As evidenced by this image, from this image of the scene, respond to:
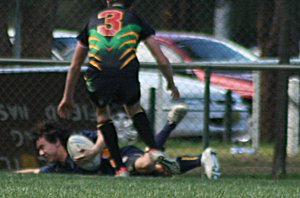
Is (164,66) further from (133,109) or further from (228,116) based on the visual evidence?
(228,116)

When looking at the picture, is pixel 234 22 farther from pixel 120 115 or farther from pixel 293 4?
pixel 120 115

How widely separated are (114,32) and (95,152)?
1.38 meters

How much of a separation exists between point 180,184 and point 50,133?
6.74 feet

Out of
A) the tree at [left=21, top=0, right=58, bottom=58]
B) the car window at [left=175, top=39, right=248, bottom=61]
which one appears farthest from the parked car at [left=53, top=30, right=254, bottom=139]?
the tree at [left=21, top=0, right=58, bottom=58]

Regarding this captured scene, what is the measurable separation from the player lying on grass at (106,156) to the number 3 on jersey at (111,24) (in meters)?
1.26

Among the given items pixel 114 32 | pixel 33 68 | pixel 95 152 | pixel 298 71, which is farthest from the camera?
pixel 33 68

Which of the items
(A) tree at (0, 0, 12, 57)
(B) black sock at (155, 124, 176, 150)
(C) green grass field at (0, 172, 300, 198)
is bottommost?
(C) green grass field at (0, 172, 300, 198)

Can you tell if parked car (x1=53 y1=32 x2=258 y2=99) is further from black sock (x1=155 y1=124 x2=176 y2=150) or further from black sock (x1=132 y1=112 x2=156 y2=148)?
black sock (x1=132 y1=112 x2=156 y2=148)

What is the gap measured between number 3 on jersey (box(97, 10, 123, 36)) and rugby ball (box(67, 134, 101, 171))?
126cm

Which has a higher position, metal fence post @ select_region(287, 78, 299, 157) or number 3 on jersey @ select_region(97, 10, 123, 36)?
number 3 on jersey @ select_region(97, 10, 123, 36)

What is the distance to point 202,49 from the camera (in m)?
10.2

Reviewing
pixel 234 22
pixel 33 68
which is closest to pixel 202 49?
pixel 234 22

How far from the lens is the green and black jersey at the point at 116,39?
26.1 ft

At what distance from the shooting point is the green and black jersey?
7949mm
